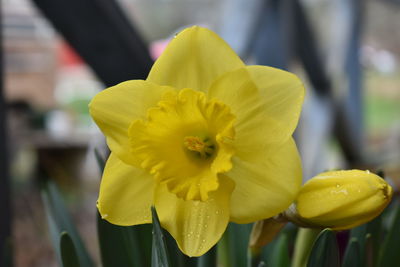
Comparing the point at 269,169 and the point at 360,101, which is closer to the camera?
the point at 269,169

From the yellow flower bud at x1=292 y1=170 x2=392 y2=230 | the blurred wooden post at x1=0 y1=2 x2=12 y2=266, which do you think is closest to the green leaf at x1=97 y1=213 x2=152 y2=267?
the yellow flower bud at x1=292 y1=170 x2=392 y2=230

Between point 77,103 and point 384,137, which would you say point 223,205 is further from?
point 77,103

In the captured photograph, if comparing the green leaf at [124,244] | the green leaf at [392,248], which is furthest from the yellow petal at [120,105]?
the green leaf at [392,248]

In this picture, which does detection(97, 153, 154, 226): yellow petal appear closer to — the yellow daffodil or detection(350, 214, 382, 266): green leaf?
the yellow daffodil

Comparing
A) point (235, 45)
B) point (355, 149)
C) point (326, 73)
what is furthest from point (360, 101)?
point (235, 45)

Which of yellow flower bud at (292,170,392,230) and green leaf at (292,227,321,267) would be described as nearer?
yellow flower bud at (292,170,392,230)
